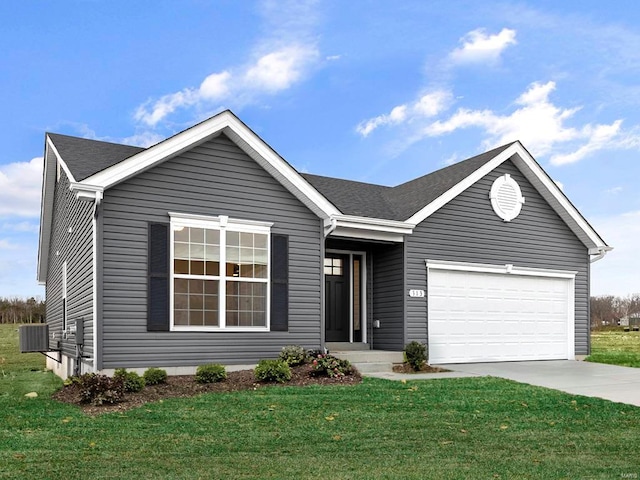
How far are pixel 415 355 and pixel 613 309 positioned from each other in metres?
57.5

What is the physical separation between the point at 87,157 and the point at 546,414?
945 centimetres

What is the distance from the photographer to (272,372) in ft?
36.0

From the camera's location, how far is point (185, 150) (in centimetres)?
1192

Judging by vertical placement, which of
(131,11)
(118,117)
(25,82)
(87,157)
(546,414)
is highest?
(131,11)

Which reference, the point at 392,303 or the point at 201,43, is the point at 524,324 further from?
the point at 201,43

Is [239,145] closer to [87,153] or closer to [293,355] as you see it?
[87,153]

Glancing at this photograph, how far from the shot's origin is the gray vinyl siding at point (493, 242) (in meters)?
14.9

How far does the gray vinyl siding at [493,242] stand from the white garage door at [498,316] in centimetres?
35

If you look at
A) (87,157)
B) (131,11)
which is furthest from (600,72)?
(87,157)

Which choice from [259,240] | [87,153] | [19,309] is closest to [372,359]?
[259,240]

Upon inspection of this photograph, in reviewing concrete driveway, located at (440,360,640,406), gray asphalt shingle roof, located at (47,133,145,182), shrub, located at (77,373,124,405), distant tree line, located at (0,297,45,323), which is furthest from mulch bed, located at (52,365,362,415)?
distant tree line, located at (0,297,45,323)

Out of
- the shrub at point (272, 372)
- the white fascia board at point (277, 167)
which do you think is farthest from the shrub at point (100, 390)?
the white fascia board at point (277, 167)

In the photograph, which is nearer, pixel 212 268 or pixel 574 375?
pixel 212 268

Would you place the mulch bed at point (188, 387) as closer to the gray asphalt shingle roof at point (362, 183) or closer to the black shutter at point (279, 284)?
the black shutter at point (279, 284)
